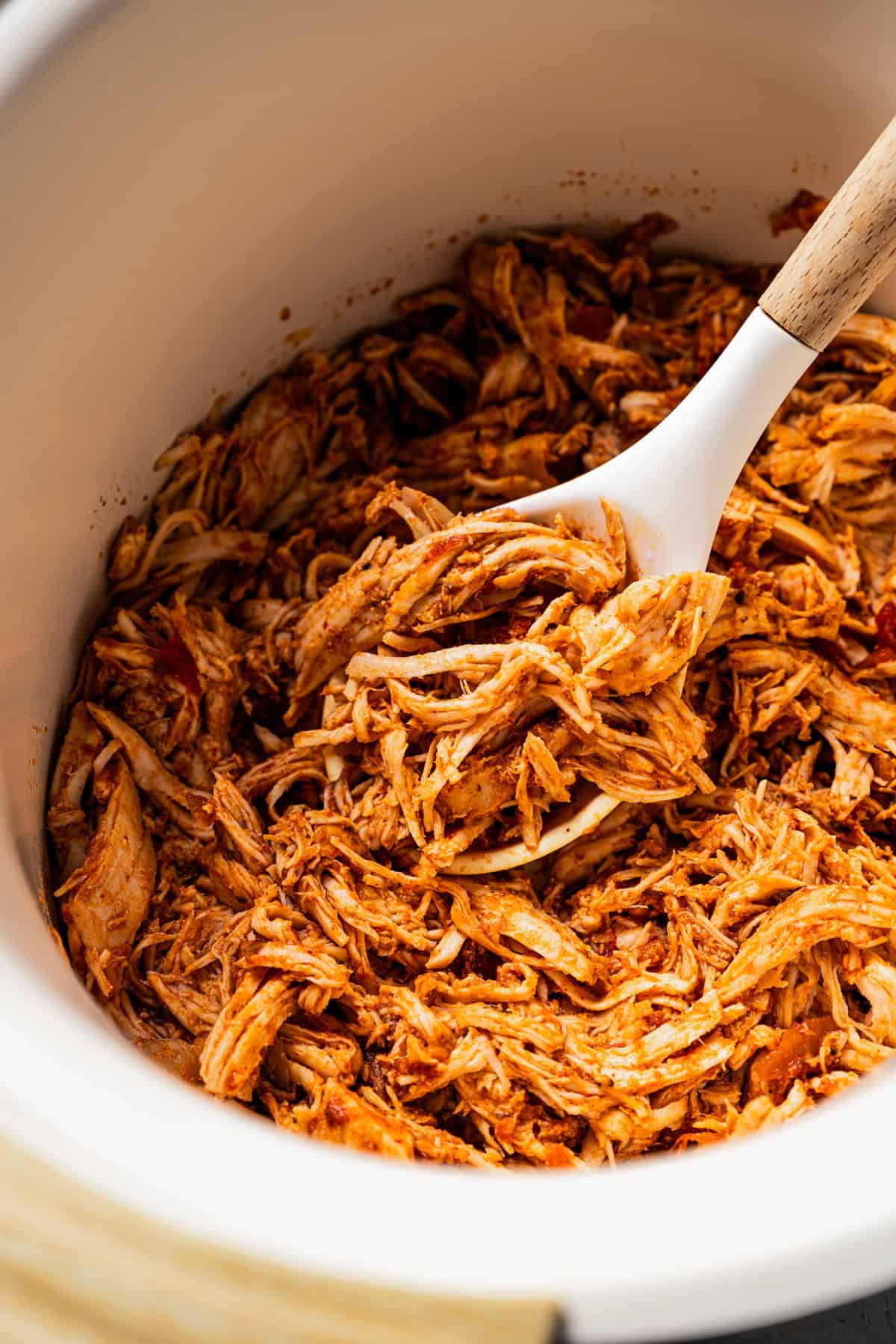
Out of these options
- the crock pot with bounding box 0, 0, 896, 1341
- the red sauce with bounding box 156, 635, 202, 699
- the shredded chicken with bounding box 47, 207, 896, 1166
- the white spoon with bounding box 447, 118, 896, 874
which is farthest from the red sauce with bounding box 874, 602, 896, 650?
the red sauce with bounding box 156, 635, 202, 699

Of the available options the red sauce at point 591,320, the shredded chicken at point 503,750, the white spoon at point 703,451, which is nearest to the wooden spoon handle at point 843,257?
the white spoon at point 703,451

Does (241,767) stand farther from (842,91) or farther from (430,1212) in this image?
(842,91)

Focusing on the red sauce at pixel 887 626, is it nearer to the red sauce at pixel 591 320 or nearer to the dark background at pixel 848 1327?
the red sauce at pixel 591 320

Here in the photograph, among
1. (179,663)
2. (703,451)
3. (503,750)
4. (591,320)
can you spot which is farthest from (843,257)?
(179,663)

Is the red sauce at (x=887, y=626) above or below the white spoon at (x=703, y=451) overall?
below

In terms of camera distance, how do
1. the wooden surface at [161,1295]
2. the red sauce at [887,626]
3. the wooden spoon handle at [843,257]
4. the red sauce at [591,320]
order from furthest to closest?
the red sauce at [591,320] → the red sauce at [887,626] → the wooden spoon handle at [843,257] → the wooden surface at [161,1295]

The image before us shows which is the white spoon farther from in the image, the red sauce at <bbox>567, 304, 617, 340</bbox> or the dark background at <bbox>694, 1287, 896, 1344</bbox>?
the dark background at <bbox>694, 1287, 896, 1344</bbox>

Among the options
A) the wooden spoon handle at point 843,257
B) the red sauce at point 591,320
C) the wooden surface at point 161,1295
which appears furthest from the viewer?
the red sauce at point 591,320

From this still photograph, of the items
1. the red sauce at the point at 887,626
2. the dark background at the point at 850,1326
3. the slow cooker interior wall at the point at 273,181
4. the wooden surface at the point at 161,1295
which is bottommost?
the dark background at the point at 850,1326

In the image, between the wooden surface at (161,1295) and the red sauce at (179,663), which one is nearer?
the wooden surface at (161,1295)
